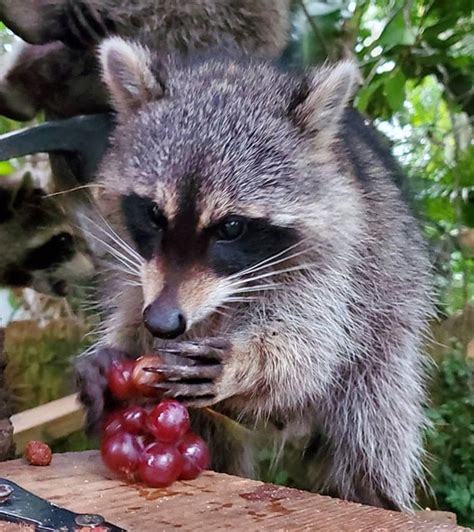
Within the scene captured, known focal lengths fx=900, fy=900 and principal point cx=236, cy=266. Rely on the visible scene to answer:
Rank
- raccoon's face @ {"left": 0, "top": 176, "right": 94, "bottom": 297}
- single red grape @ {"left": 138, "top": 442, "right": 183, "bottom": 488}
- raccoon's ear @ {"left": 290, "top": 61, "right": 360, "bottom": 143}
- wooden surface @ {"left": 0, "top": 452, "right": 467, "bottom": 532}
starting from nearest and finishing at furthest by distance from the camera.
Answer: wooden surface @ {"left": 0, "top": 452, "right": 467, "bottom": 532} < single red grape @ {"left": 138, "top": 442, "right": 183, "bottom": 488} < raccoon's ear @ {"left": 290, "top": 61, "right": 360, "bottom": 143} < raccoon's face @ {"left": 0, "top": 176, "right": 94, "bottom": 297}

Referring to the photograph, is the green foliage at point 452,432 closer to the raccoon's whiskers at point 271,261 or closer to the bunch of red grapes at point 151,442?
the raccoon's whiskers at point 271,261

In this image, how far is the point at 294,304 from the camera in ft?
5.03

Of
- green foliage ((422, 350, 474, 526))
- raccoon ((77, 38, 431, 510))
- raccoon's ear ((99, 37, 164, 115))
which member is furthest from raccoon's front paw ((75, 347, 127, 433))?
green foliage ((422, 350, 474, 526))

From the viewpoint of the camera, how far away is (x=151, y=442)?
4.03 feet

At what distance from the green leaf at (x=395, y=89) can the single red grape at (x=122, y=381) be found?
1548 millimetres

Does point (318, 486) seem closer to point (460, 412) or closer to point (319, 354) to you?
point (319, 354)

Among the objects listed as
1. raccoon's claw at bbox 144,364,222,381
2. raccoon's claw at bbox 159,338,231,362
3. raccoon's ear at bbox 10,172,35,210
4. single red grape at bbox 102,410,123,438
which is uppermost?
raccoon's ear at bbox 10,172,35,210

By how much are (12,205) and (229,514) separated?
140cm

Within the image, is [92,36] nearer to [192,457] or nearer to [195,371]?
[195,371]

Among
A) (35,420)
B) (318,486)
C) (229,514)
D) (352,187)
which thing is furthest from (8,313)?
(229,514)

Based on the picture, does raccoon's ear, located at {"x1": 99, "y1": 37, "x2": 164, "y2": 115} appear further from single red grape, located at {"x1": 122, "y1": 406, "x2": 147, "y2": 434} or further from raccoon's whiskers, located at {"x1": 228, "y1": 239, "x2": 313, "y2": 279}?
single red grape, located at {"x1": 122, "y1": 406, "x2": 147, "y2": 434}

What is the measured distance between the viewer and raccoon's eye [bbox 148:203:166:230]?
1.34 meters

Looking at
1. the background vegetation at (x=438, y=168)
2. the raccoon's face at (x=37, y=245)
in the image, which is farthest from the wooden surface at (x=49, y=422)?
the raccoon's face at (x=37, y=245)

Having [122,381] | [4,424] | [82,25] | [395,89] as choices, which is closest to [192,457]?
[122,381]
